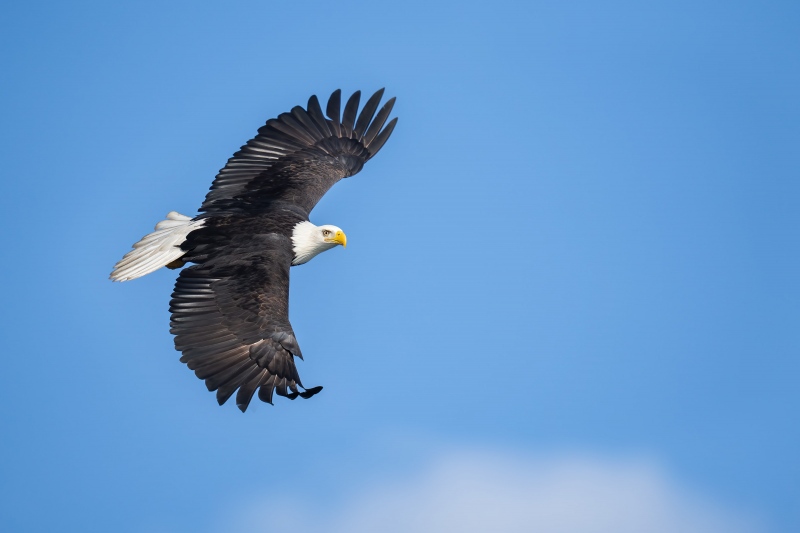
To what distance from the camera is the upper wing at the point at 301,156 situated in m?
13.1

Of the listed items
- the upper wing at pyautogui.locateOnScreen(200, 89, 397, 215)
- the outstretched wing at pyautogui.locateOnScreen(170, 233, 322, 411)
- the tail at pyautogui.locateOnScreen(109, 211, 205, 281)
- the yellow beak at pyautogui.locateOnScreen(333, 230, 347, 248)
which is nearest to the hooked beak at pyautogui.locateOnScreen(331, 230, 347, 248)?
the yellow beak at pyautogui.locateOnScreen(333, 230, 347, 248)

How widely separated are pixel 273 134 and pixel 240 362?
13.7 feet

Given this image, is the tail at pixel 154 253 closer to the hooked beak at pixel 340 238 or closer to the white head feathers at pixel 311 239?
the white head feathers at pixel 311 239

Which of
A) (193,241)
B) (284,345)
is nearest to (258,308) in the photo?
(284,345)

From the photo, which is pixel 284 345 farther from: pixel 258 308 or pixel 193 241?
pixel 193 241

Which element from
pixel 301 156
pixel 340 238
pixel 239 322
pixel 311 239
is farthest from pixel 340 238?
pixel 239 322

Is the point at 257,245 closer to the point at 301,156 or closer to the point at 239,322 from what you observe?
the point at 239,322

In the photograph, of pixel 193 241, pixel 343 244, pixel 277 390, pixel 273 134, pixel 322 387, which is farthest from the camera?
pixel 273 134

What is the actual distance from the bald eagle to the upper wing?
13mm

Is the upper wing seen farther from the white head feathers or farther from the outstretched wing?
the outstretched wing

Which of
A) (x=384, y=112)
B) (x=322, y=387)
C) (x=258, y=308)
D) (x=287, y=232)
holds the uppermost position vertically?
(x=384, y=112)

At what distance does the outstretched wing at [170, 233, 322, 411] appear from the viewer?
35.1ft

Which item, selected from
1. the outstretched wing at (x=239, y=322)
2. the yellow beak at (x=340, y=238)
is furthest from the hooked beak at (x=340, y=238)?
the outstretched wing at (x=239, y=322)

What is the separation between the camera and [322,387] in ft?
32.7
